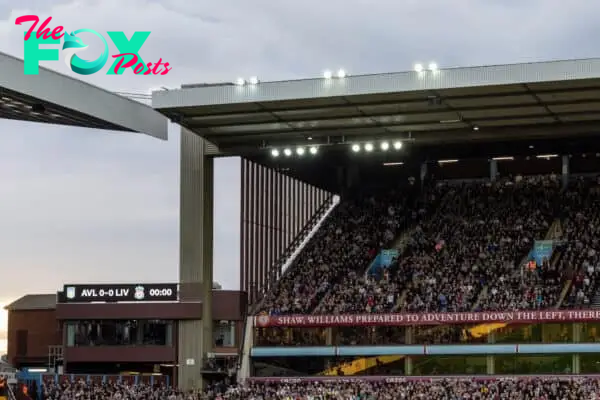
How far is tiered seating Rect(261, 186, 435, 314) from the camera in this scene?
207 feet

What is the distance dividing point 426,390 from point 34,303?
30912 millimetres

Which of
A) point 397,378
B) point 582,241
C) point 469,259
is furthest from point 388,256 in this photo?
point 582,241

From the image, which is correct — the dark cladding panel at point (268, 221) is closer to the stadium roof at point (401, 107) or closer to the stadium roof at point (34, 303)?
the stadium roof at point (401, 107)

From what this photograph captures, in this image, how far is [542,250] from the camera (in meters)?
60.6

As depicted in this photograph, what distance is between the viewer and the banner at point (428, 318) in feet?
182

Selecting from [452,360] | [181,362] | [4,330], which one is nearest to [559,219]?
[452,360]

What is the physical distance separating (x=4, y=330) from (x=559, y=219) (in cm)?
3471

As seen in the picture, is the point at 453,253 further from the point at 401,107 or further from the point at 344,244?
the point at 401,107

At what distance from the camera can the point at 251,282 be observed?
6650 centimetres

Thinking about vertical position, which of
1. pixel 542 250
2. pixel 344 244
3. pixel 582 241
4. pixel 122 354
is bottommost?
pixel 122 354

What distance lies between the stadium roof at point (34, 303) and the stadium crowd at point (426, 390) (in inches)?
787

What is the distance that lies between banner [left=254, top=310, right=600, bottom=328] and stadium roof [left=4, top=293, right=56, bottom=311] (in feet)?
62.3

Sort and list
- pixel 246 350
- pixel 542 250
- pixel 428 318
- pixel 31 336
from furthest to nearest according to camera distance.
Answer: pixel 31 336
pixel 246 350
pixel 542 250
pixel 428 318

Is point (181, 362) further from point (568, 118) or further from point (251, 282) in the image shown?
point (568, 118)
